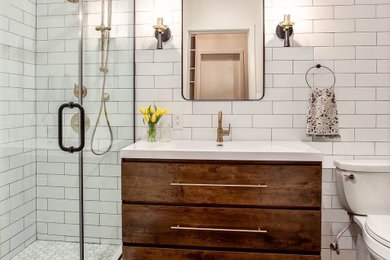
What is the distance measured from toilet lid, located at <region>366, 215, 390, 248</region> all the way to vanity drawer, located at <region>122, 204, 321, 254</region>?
0.25 meters

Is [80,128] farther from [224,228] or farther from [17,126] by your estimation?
[224,228]

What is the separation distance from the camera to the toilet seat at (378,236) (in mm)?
1644

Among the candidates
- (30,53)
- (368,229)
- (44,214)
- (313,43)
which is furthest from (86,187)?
(313,43)

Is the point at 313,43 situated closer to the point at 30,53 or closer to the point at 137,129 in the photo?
the point at 137,129

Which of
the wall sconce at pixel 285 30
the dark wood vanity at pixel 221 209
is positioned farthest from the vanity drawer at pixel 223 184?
the wall sconce at pixel 285 30

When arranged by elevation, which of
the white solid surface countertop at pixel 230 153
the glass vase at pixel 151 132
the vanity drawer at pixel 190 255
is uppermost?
the glass vase at pixel 151 132

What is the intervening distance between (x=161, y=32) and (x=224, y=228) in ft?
4.47

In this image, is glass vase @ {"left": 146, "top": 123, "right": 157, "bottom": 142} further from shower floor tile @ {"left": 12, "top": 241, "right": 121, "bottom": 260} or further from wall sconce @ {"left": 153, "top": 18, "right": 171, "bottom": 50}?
shower floor tile @ {"left": 12, "top": 241, "right": 121, "bottom": 260}

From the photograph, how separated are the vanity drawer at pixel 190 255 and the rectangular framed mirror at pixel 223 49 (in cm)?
103

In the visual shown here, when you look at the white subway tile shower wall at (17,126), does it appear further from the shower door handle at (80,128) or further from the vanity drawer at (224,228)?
the vanity drawer at (224,228)

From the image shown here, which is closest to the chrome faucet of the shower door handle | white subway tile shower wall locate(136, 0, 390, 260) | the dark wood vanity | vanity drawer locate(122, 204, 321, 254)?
white subway tile shower wall locate(136, 0, 390, 260)

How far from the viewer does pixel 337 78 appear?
92.7 inches

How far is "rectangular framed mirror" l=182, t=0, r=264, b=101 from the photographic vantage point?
2404mm

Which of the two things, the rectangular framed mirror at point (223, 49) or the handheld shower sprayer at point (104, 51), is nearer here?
the handheld shower sprayer at point (104, 51)
